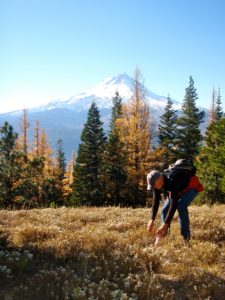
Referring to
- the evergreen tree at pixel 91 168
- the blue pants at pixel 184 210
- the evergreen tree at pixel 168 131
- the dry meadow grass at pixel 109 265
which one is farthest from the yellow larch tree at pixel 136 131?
the blue pants at pixel 184 210

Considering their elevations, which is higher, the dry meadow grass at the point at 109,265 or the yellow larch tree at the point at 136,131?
the yellow larch tree at the point at 136,131

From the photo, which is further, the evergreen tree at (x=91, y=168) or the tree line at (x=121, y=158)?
the evergreen tree at (x=91, y=168)

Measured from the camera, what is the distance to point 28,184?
22.6 m

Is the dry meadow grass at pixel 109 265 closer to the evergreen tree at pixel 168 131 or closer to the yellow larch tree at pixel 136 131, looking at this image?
the yellow larch tree at pixel 136 131

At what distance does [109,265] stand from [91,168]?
3538 cm

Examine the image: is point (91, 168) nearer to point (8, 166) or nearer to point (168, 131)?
point (168, 131)

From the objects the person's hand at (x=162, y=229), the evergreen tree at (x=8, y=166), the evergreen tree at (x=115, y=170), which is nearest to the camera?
the person's hand at (x=162, y=229)

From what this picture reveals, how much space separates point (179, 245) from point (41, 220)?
403cm

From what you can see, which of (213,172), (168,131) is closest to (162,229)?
(213,172)

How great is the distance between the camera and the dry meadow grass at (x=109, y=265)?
4805 millimetres

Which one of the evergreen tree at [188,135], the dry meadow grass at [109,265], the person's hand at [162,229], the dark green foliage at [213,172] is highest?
the evergreen tree at [188,135]

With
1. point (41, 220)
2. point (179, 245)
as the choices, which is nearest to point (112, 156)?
point (41, 220)

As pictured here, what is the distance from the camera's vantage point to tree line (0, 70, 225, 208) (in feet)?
74.2

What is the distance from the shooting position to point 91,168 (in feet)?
134
